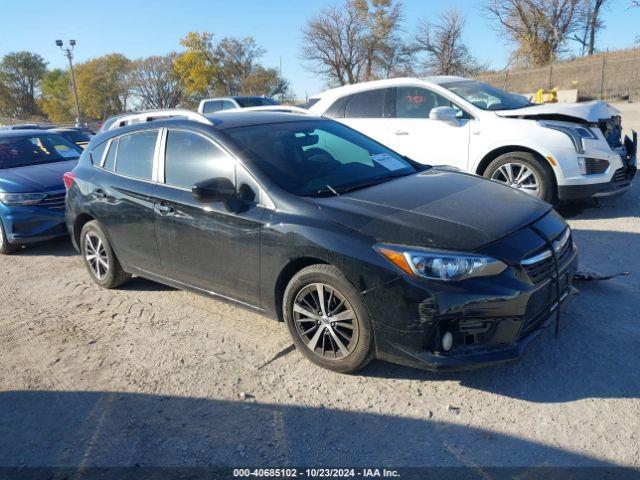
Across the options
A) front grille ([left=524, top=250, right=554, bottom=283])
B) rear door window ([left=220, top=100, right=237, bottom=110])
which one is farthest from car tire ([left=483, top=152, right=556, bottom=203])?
rear door window ([left=220, top=100, right=237, bottom=110])

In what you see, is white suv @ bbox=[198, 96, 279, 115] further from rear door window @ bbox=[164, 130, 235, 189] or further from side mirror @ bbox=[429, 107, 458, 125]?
rear door window @ bbox=[164, 130, 235, 189]

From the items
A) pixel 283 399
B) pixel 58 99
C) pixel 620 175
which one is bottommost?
pixel 283 399

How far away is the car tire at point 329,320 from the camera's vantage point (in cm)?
315

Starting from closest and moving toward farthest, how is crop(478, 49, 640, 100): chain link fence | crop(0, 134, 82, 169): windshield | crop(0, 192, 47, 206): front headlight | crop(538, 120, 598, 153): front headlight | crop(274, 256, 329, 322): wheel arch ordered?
crop(274, 256, 329, 322): wheel arch < crop(538, 120, 598, 153): front headlight < crop(0, 192, 47, 206): front headlight < crop(0, 134, 82, 169): windshield < crop(478, 49, 640, 100): chain link fence

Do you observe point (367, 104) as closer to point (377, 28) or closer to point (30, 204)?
point (30, 204)

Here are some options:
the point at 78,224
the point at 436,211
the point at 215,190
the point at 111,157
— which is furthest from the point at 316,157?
the point at 78,224

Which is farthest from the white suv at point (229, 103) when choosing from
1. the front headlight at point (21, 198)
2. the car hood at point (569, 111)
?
the car hood at point (569, 111)

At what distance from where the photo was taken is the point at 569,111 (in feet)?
21.1

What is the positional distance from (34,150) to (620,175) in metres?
8.39

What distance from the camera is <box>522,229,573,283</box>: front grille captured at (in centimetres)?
304

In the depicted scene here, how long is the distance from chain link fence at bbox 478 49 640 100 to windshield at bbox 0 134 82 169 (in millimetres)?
25335

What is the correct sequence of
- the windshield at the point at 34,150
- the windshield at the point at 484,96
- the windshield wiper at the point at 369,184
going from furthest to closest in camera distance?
the windshield at the point at 34,150 → the windshield at the point at 484,96 → the windshield wiper at the point at 369,184

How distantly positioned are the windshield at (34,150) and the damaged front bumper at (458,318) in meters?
6.89

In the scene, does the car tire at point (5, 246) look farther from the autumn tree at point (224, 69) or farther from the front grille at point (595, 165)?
the autumn tree at point (224, 69)
